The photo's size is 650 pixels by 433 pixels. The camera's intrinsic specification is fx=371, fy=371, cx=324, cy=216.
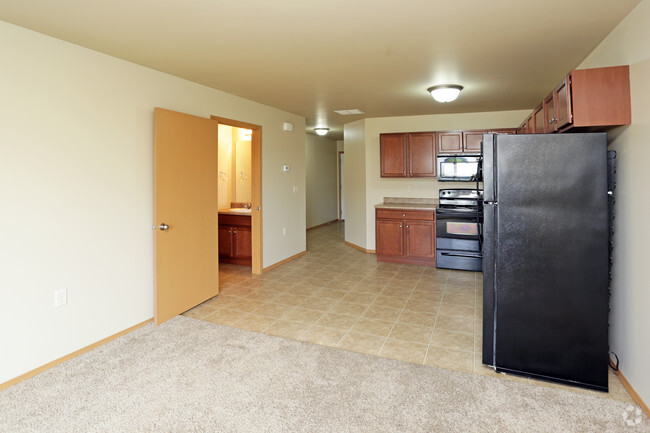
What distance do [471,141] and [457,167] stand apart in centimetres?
43

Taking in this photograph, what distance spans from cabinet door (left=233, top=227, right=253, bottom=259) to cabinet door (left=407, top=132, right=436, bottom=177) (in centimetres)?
275

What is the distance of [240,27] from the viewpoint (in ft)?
8.27

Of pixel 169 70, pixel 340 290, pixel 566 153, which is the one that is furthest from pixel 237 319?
pixel 566 153

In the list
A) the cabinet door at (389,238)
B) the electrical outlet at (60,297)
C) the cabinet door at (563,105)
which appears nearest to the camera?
the cabinet door at (563,105)

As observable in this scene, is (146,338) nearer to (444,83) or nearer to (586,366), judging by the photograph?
(586,366)

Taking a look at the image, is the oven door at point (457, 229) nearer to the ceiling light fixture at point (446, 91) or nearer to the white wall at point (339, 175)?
the ceiling light fixture at point (446, 91)

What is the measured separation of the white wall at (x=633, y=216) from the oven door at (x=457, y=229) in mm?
2653

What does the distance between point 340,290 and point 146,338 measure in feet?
7.07

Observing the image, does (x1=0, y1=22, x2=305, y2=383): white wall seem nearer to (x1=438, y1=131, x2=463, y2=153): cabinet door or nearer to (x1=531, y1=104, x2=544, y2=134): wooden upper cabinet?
(x1=531, y1=104, x2=544, y2=134): wooden upper cabinet

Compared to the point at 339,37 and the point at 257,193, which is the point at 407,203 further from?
the point at 339,37

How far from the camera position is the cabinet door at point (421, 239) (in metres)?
5.54

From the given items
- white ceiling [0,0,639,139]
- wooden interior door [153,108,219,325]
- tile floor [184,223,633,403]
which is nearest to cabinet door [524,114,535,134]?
white ceiling [0,0,639,139]

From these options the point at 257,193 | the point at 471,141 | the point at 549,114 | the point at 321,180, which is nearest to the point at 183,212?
the point at 257,193

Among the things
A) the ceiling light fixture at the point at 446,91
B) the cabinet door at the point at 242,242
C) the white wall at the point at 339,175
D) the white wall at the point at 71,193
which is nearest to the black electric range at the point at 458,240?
the ceiling light fixture at the point at 446,91
